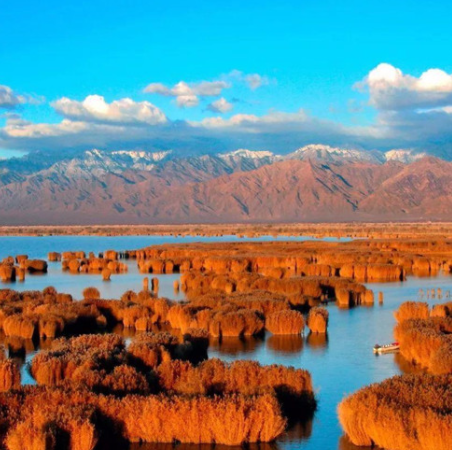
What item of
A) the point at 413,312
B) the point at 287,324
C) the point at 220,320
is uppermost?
the point at 413,312

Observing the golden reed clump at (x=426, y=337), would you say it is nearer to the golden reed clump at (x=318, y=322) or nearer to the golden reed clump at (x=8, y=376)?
the golden reed clump at (x=318, y=322)

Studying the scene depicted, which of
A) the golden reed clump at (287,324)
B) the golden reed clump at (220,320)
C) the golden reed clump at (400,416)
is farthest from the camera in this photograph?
the golden reed clump at (287,324)

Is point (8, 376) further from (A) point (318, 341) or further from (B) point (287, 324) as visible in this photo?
(B) point (287, 324)

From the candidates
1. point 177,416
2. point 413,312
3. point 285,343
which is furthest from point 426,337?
point 177,416

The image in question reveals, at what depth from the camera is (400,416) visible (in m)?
13.5

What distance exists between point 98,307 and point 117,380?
13210 mm

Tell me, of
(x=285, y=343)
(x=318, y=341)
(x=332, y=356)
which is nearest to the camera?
(x=332, y=356)

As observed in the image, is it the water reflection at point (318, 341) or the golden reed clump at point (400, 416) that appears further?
the water reflection at point (318, 341)

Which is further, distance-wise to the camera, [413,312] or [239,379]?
[413,312]

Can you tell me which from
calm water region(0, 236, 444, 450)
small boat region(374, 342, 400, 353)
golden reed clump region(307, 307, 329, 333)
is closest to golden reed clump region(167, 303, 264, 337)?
calm water region(0, 236, 444, 450)

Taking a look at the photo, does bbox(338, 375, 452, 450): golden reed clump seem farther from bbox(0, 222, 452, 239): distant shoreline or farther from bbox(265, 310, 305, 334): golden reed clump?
bbox(0, 222, 452, 239): distant shoreline

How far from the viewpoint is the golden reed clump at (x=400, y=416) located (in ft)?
42.0

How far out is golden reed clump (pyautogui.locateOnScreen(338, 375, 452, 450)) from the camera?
42.0ft

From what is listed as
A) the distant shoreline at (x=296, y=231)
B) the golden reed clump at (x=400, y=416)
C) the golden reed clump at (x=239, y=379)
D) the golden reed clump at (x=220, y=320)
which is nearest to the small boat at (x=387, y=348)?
the golden reed clump at (x=220, y=320)
